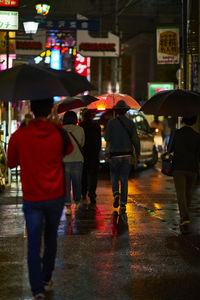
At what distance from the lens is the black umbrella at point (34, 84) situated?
5.57 m


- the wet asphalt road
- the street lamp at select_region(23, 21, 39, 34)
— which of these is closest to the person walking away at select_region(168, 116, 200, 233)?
the wet asphalt road

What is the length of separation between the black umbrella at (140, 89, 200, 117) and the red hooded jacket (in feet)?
13.7

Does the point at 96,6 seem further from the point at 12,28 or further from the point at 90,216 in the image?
the point at 90,216

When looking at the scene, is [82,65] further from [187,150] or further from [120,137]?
[187,150]

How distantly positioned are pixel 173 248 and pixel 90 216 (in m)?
2.86

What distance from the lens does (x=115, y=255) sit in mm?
7375

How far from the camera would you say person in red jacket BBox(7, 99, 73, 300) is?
5254 mm

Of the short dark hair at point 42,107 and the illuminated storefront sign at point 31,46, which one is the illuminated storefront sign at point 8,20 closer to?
the short dark hair at point 42,107

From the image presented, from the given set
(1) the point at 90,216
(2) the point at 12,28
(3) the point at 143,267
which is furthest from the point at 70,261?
(2) the point at 12,28

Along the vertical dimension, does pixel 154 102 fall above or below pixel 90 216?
above

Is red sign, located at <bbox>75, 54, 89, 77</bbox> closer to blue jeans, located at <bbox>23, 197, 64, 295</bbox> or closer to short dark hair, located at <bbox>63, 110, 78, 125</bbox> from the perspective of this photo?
short dark hair, located at <bbox>63, 110, 78, 125</bbox>

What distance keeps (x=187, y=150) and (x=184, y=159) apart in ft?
0.46

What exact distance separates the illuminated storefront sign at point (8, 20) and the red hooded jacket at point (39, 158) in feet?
33.6

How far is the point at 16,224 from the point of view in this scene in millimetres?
9562
